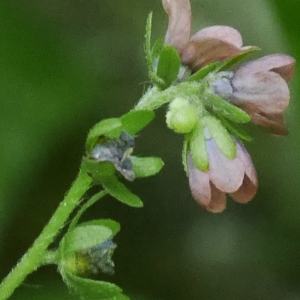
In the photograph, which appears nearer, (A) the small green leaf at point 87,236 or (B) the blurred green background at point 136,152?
(A) the small green leaf at point 87,236

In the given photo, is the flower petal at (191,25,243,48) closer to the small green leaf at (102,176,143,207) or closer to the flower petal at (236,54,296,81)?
the flower petal at (236,54,296,81)

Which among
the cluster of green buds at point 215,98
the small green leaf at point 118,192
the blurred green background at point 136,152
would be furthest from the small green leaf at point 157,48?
the blurred green background at point 136,152

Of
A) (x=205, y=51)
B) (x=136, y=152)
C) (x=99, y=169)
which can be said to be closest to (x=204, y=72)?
(x=205, y=51)

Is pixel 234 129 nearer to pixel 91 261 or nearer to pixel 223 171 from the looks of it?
pixel 223 171

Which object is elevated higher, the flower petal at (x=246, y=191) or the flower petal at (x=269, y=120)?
the flower petal at (x=269, y=120)

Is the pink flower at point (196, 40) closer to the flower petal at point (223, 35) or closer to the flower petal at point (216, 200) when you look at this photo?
the flower petal at point (223, 35)

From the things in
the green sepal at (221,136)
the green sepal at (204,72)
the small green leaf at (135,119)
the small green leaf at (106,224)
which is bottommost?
the small green leaf at (106,224)

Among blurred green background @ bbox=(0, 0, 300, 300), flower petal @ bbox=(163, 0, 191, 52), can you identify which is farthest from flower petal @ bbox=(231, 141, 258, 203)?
blurred green background @ bbox=(0, 0, 300, 300)
